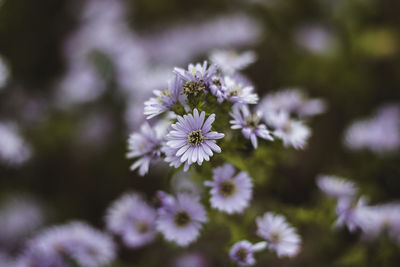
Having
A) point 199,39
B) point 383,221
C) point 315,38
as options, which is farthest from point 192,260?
point 315,38

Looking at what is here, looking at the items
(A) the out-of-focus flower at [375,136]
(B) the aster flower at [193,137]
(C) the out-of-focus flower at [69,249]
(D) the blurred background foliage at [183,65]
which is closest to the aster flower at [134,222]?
(C) the out-of-focus flower at [69,249]

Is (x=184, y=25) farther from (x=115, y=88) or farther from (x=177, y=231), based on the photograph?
(x=177, y=231)

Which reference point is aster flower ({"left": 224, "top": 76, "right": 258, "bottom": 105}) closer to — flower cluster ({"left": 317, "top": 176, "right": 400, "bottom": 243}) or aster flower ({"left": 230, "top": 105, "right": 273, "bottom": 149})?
aster flower ({"left": 230, "top": 105, "right": 273, "bottom": 149})

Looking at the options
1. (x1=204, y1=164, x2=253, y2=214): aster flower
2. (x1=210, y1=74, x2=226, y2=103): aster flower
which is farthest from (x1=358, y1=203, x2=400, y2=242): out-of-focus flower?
(x1=210, y1=74, x2=226, y2=103): aster flower

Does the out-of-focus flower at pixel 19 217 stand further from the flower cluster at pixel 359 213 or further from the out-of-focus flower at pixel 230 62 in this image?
the flower cluster at pixel 359 213

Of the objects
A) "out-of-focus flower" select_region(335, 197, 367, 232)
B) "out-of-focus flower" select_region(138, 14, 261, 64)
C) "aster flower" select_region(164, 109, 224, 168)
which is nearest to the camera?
"aster flower" select_region(164, 109, 224, 168)

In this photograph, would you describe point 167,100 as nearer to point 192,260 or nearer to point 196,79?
point 196,79

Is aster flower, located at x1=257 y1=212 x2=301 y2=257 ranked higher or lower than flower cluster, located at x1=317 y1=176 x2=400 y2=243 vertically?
lower

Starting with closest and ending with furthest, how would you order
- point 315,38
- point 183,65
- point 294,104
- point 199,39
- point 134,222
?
point 134,222 → point 294,104 → point 183,65 → point 199,39 → point 315,38
